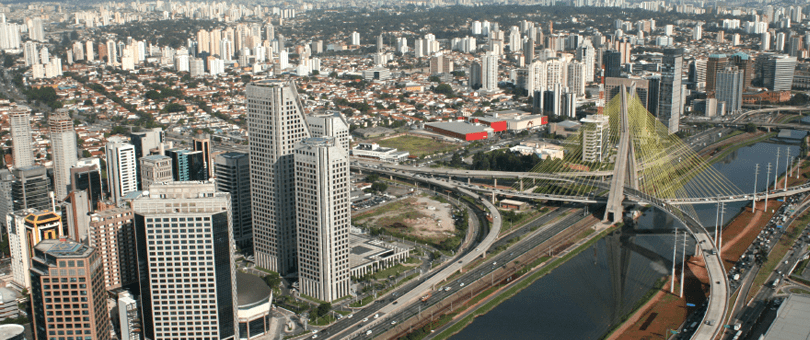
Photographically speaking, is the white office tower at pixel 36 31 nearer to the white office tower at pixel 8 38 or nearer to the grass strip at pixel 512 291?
the white office tower at pixel 8 38

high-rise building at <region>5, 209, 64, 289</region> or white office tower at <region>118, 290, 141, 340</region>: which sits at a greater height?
high-rise building at <region>5, 209, 64, 289</region>

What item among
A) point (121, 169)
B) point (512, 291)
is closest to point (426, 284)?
point (512, 291)

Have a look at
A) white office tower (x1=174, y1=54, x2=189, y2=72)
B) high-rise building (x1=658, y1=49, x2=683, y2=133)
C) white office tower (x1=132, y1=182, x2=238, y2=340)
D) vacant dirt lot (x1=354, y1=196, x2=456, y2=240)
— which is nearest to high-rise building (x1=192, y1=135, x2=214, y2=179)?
vacant dirt lot (x1=354, y1=196, x2=456, y2=240)

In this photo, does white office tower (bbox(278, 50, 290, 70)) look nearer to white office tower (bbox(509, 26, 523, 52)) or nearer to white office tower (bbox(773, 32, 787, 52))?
white office tower (bbox(509, 26, 523, 52))

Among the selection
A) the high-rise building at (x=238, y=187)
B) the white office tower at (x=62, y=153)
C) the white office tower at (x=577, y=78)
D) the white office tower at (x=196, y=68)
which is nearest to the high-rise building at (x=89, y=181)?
the white office tower at (x=62, y=153)

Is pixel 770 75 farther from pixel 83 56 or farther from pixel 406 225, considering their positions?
pixel 83 56
